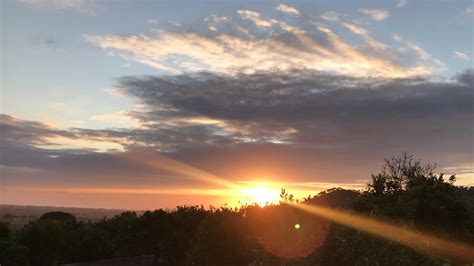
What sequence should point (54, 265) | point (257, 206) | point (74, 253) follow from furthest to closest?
point (74, 253) < point (54, 265) < point (257, 206)

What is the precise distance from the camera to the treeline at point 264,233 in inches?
707

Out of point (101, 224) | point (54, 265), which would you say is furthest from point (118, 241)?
point (54, 265)

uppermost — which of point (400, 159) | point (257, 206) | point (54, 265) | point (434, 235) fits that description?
point (400, 159)

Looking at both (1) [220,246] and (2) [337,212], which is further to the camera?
(1) [220,246]

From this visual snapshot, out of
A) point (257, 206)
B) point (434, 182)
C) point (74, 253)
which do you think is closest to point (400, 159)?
point (434, 182)

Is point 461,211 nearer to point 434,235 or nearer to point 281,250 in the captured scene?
point 434,235

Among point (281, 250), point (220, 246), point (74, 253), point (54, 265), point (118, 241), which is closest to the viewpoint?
point (281, 250)

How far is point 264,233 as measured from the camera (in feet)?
75.9

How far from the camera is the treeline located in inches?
707

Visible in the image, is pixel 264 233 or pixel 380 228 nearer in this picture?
pixel 380 228

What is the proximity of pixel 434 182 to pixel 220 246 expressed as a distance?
28845 millimetres

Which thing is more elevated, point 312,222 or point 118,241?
point 312,222

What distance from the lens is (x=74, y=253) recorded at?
4584 centimetres

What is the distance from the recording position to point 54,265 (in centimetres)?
3903
